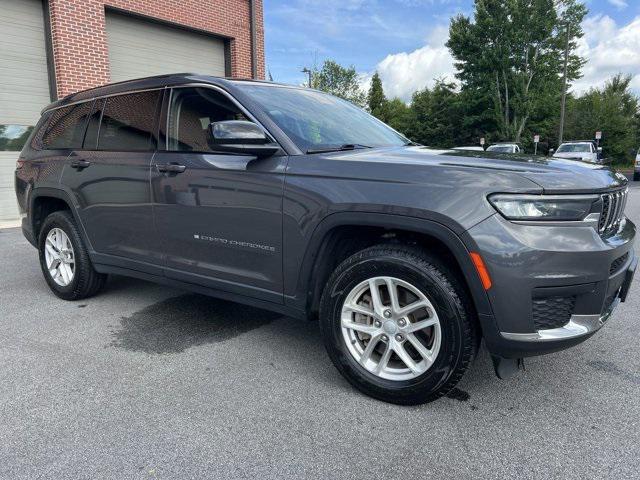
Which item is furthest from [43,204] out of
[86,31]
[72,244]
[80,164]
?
[86,31]

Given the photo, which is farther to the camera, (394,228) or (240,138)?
(240,138)

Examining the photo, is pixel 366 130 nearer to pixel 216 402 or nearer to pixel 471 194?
pixel 471 194

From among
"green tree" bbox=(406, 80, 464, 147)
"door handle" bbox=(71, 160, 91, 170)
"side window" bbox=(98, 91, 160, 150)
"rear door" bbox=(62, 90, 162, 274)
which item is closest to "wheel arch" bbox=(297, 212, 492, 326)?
"rear door" bbox=(62, 90, 162, 274)

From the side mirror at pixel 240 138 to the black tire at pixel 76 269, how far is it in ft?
6.78

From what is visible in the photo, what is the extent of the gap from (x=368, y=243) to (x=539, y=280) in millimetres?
972

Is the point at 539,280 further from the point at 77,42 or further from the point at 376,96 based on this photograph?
the point at 376,96

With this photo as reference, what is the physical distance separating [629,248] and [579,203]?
0.61m

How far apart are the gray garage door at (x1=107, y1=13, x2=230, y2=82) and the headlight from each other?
1091 cm

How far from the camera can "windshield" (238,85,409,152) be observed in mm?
3119

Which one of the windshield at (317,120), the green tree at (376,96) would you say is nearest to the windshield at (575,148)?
the windshield at (317,120)

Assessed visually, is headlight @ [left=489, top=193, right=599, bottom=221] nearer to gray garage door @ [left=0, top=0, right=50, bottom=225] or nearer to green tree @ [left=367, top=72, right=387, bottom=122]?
gray garage door @ [left=0, top=0, right=50, bottom=225]

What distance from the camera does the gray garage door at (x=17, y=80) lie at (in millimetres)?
9664

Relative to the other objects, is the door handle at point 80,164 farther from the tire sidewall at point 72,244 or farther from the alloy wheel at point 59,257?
the alloy wheel at point 59,257

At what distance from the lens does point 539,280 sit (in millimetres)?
2229
